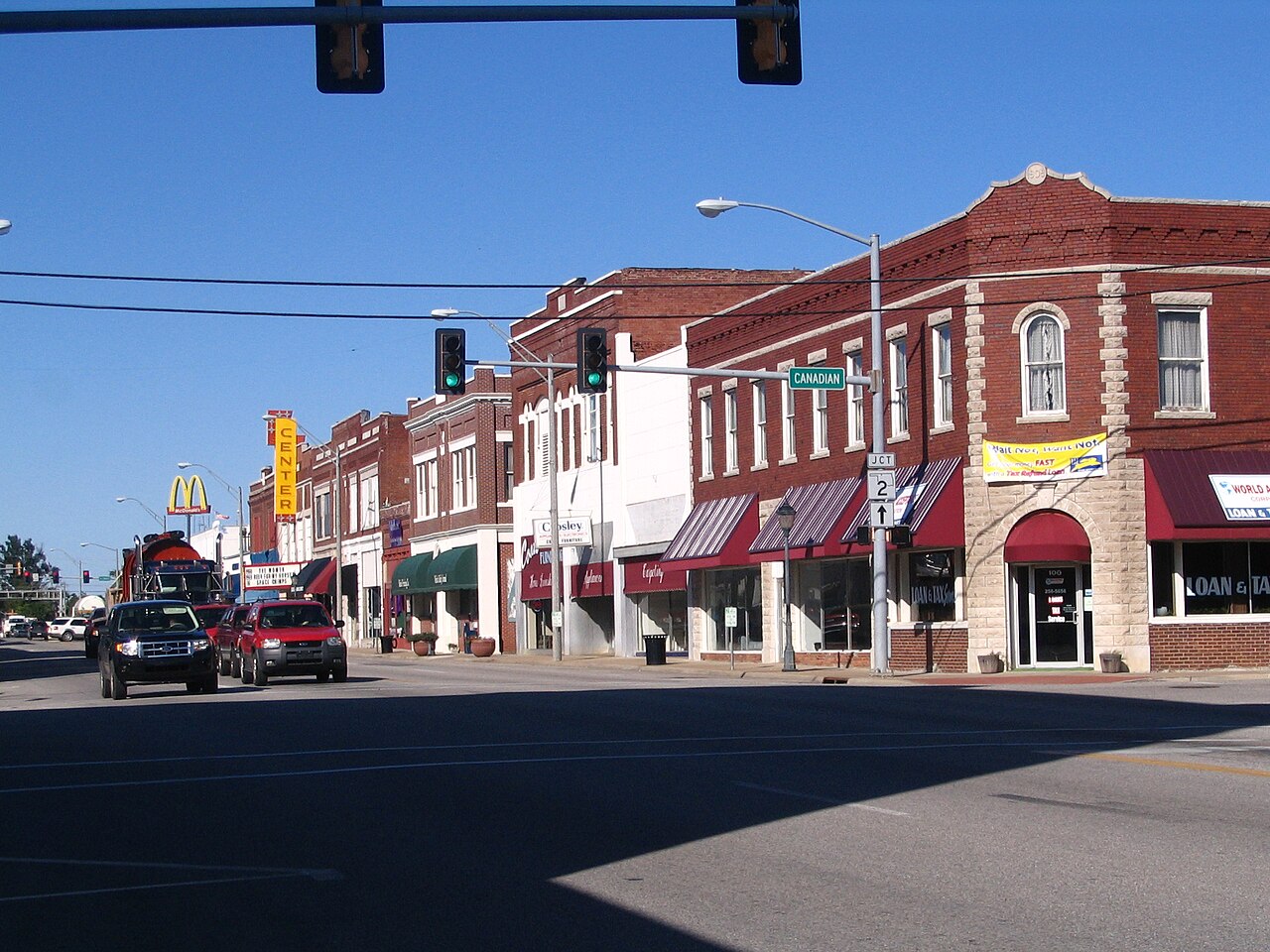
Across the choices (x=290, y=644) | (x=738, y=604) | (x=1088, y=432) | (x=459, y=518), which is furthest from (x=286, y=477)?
(x=1088, y=432)

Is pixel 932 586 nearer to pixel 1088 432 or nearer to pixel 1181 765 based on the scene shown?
pixel 1088 432

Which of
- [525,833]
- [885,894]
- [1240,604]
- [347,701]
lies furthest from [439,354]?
[885,894]

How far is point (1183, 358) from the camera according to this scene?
33812mm

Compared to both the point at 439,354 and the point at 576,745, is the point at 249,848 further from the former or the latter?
the point at 439,354

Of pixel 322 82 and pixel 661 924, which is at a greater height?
pixel 322 82

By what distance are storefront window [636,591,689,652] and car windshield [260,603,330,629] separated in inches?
621

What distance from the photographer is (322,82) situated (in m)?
12.9

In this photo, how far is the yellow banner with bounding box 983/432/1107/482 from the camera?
33.3 meters

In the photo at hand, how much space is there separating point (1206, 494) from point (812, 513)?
10049 mm

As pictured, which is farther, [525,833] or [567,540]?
[567,540]

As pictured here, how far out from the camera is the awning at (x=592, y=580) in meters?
53.8

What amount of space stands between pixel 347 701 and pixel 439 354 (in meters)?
6.86

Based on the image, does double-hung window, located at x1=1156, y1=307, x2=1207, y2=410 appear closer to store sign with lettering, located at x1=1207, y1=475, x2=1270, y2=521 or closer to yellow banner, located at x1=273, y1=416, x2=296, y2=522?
store sign with lettering, located at x1=1207, y1=475, x2=1270, y2=521

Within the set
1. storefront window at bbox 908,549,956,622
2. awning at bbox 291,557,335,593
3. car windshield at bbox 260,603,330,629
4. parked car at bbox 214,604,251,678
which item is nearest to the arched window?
storefront window at bbox 908,549,956,622
